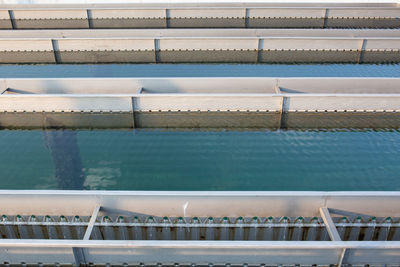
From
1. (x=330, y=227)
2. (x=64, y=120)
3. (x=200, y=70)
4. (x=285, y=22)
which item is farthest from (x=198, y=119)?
(x=285, y=22)

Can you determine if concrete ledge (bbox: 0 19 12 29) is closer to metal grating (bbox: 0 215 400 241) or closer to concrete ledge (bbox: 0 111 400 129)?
concrete ledge (bbox: 0 111 400 129)

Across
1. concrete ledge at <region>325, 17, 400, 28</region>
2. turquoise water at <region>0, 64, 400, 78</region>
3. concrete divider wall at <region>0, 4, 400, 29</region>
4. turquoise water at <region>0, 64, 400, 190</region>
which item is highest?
concrete divider wall at <region>0, 4, 400, 29</region>

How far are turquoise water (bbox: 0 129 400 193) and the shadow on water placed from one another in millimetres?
20

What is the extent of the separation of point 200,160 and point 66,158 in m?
2.85

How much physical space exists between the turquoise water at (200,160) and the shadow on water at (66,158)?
2 cm

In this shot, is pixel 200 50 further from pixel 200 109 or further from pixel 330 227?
pixel 330 227

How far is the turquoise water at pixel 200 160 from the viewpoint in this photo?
22.5 ft

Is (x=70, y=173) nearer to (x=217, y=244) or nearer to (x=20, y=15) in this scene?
(x=217, y=244)

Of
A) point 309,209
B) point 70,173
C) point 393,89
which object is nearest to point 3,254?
point 70,173

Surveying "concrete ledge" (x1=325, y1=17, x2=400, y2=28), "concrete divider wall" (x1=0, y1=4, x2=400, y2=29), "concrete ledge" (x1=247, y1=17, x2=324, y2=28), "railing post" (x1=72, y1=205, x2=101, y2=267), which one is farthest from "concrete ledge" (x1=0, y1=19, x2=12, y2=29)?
"railing post" (x1=72, y1=205, x2=101, y2=267)

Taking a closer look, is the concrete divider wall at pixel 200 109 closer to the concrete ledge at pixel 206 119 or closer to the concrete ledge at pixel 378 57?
the concrete ledge at pixel 206 119

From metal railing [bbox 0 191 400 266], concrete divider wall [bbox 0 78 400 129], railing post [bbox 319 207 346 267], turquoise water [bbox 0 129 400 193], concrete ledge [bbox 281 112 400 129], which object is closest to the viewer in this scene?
railing post [bbox 319 207 346 267]

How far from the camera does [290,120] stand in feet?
28.6

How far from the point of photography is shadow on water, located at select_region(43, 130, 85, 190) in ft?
22.6
